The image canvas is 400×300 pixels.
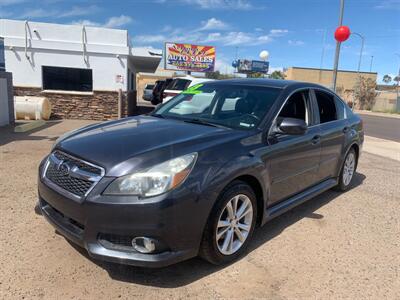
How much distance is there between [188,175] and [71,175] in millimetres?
969

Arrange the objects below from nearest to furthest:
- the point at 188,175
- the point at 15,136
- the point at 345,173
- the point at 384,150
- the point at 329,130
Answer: the point at 188,175, the point at 329,130, the point at 345,173, the point at 15,136, the point at 384,150

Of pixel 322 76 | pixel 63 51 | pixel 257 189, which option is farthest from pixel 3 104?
pixel 322 76

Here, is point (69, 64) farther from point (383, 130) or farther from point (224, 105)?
point (383, 130)

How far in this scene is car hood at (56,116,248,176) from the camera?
9.15ft

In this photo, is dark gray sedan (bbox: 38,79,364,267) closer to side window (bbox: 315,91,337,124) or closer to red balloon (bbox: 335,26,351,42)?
side window (bbox: 315,91,337,124)

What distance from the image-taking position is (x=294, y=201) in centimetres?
414

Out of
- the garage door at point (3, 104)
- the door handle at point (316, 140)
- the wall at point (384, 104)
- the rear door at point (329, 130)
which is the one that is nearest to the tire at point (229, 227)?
the door handle at point (316, 140)

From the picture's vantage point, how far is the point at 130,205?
2.63 m

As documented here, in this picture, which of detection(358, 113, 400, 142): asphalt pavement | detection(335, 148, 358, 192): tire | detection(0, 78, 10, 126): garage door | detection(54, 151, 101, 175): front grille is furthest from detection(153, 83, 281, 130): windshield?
detection(358, 113, 400, 142): asphalt pavement

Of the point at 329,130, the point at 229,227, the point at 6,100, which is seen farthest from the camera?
the point at 6,100

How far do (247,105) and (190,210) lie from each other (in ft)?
5.77

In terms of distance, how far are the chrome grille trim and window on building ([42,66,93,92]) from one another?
12.3 metres

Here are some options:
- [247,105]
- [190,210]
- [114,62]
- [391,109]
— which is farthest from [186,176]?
[391,109]

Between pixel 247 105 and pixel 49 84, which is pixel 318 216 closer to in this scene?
pixel 247 105
